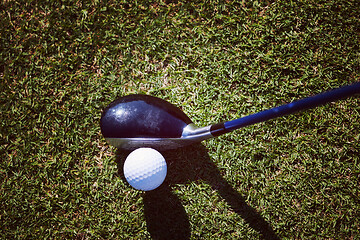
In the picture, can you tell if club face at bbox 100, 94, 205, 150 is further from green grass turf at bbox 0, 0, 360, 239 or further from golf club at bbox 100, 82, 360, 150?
green grass turf at bbox 0, 0, 360, 239

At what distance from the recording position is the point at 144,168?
2.68 meters

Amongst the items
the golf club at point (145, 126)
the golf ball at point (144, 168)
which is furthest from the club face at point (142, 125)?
the golf ball at point (144, 168)

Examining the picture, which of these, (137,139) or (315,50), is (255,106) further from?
(137,139)

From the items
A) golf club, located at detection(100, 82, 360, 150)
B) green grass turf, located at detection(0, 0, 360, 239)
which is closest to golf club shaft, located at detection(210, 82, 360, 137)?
golf club, located at detection(100, 82, 360, 150)

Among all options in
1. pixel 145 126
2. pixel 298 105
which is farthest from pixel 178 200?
pixel 298 105

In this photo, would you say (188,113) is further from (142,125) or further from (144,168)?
(144,168)

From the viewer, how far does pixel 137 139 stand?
272 cm

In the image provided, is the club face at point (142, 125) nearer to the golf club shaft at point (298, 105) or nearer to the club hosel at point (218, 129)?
the club hosel at point (218, 129)

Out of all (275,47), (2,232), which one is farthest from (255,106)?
(2,232)

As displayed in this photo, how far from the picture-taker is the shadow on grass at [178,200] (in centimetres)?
307

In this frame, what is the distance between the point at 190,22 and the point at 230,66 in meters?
0.75

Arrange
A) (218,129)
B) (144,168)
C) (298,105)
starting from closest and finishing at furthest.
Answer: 1. (298,105)
2. (218,129)
3. (144,168)

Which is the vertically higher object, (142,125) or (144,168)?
(142,125)

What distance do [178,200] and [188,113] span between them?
100 centimetres
